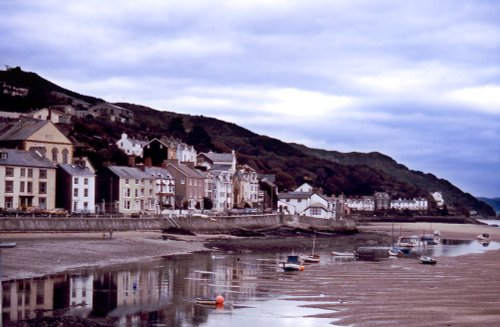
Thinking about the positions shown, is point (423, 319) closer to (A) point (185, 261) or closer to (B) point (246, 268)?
(B) point (246, 268)

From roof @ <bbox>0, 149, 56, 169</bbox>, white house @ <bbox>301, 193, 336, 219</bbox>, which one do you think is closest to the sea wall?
roof @ <bbox>0, 149, 56, 169</bbox>

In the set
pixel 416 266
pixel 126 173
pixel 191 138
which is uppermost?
pixel 191 138

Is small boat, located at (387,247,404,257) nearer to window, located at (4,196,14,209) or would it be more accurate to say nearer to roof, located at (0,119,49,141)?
window, located at (4,196,14,209)

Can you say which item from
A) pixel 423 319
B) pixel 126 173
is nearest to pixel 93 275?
pixel 423 319

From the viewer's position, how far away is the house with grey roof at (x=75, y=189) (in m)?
69.4

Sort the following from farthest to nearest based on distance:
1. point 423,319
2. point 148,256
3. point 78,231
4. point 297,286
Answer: point 78,231, point 148,256, point 297,286, point 423,319

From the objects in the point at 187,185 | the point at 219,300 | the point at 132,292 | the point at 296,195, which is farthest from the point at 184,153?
the point at 219,300

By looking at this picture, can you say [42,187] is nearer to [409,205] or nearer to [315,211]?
[315,211]

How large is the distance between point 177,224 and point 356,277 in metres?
30.4

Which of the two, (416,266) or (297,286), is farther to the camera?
(416,266)

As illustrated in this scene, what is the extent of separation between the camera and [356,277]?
42438mm

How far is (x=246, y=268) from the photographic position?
45.8 meters

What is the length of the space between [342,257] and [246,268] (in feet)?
47.0

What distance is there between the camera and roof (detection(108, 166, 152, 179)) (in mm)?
76562
